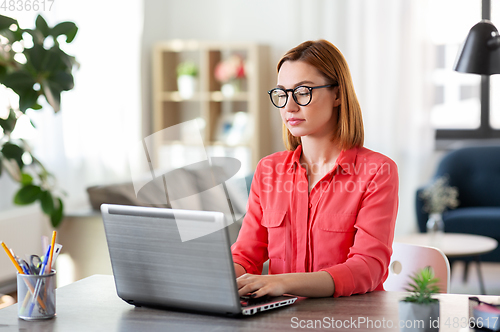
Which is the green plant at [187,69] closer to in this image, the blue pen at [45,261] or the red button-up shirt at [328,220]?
the red button-up shirt at [328,220]

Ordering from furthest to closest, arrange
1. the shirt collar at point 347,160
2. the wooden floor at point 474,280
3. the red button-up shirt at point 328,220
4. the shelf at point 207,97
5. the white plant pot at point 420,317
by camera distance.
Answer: the shelf at point 207,97 < the wooden floor at point 474,280 < the shirt collar at point 347,160 < the red button-up shirt at point 328,220 < the white plant pot at point 420,317

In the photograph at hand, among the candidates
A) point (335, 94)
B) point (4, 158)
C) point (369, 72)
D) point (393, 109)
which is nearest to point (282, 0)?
point (369, 72)

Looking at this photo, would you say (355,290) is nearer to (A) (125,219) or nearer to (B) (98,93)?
(A) (125,219)

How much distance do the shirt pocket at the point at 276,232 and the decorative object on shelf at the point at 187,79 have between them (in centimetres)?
365

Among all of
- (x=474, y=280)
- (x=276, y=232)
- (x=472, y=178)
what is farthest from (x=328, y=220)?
(x=472, y=178)

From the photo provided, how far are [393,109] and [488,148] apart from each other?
0.80 m


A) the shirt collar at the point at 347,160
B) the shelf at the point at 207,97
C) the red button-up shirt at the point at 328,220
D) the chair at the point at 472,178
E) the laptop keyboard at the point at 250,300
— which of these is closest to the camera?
the laptop keyboard at the point at 250,300

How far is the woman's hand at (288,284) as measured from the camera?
1176 mm

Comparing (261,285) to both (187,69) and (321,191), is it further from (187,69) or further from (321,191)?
(187,69)

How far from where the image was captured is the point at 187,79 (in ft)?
16.4

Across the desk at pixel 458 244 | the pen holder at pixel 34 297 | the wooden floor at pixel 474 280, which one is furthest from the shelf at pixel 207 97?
the pen holder at pixel 34 297

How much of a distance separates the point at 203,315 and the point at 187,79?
13.2 feet

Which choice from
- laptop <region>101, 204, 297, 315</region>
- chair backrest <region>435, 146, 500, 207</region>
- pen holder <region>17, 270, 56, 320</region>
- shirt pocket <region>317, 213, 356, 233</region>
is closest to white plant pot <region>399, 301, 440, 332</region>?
laptop <region>101, 204, 297, 315</region>

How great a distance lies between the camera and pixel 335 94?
1462 mm
